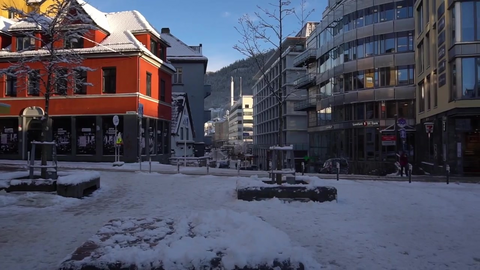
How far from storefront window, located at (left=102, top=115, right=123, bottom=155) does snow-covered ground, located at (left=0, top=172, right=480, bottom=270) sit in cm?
1622

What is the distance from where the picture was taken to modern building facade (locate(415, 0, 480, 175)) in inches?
942

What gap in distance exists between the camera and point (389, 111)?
133 ft

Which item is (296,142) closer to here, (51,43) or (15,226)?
(51,43)

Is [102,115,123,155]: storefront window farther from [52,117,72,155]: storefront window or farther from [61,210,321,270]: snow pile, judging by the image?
[61,210,321,270]: snow pile

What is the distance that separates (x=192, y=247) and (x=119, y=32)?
3042 centimetres

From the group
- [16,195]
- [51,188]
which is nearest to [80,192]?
[51,188]

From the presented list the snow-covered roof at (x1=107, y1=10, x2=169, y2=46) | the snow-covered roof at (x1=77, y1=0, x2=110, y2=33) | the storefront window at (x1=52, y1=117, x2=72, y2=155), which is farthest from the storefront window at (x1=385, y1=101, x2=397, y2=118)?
the storefront window at (x1=52, y1=117, x2=72, y2=155)

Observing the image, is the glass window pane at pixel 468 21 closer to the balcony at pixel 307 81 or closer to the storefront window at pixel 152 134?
the storefront window at pixel 152 134

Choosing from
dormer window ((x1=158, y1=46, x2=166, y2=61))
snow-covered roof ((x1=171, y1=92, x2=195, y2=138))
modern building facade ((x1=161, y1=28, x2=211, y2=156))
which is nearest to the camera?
dormer window ((x1=158, y1=46, x2=166, y2=61))

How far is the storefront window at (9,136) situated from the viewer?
31219mm

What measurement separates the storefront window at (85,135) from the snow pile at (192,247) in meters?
26.1

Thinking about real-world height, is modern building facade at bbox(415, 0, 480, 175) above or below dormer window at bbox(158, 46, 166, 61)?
below

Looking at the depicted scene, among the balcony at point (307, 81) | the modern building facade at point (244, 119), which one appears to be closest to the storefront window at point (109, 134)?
the balcony at point (307, 81)

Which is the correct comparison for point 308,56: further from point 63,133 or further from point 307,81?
point 63,133
